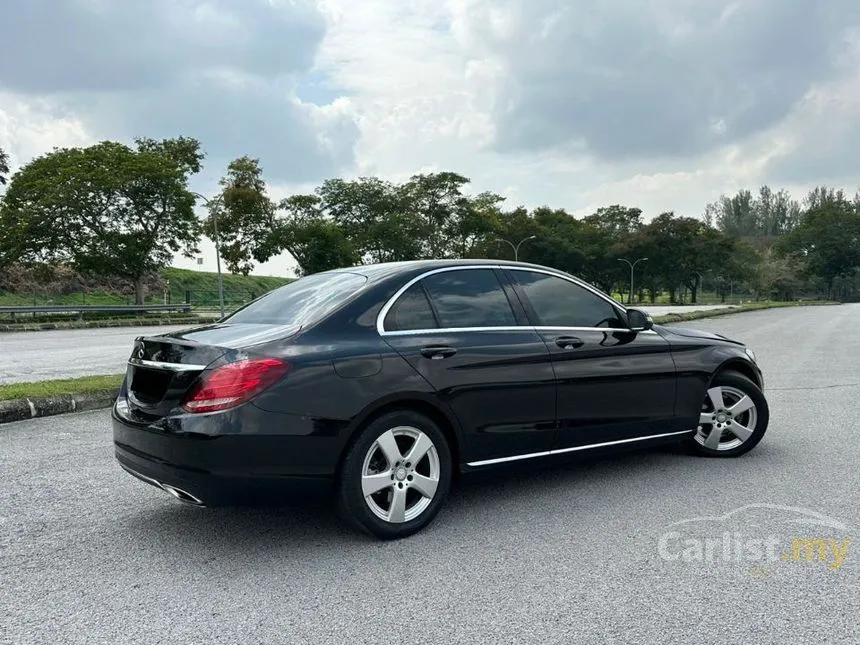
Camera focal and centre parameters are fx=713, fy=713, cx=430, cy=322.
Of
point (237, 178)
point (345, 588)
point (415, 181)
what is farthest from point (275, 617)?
point (415, 181)

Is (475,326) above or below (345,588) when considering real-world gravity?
above

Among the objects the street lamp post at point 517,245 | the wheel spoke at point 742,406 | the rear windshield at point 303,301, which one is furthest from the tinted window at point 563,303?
the street lamp post at point 517,245

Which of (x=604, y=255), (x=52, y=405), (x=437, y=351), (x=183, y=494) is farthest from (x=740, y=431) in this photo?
(x=604, y=255)

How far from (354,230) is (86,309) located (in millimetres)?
36088

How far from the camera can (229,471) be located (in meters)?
3.41

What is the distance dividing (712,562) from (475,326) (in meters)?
1.77

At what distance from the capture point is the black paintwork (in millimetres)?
3455

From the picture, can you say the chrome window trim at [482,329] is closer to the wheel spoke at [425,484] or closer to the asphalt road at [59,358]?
the wheel spoke at [425,484]

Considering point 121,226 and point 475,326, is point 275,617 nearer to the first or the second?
point 475,326

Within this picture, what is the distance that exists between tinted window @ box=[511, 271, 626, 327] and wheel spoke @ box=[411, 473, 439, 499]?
1.27m

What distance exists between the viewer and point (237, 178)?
57.0 m

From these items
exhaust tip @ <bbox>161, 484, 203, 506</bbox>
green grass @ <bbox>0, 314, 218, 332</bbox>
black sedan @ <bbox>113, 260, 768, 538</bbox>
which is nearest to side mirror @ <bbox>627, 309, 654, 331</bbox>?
black sedan @ <bbox>113, 260, 768, 538</bbox>

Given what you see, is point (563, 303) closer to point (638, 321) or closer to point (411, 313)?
point (638, 321)
